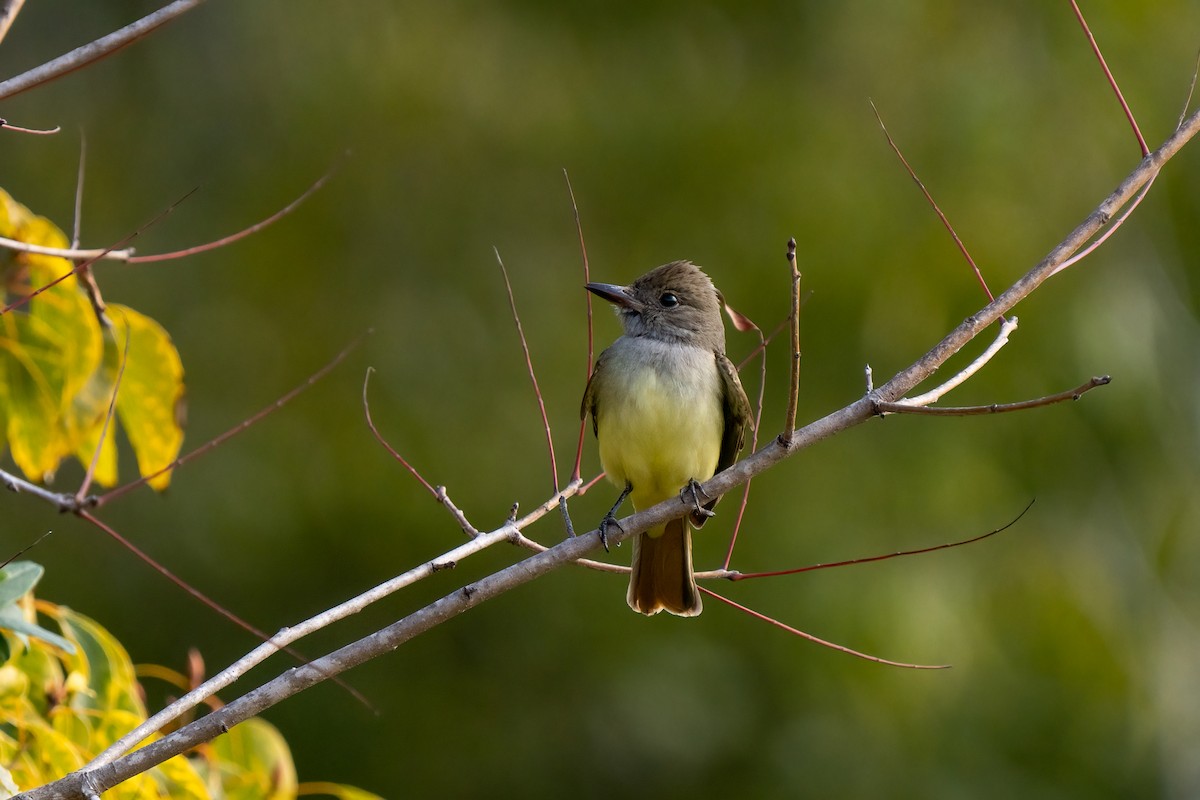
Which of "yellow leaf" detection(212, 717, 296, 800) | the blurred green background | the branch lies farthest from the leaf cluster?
the blurred green background

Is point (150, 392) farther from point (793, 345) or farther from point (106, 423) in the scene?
point (793, 345)

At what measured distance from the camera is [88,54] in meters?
2.11

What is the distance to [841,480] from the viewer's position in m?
8.12

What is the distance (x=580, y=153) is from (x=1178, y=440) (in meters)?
3.92

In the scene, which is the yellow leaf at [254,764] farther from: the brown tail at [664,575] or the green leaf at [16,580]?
the brown tail at [664,575]

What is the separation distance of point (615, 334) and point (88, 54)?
615cm

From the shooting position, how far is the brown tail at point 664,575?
13.8ft

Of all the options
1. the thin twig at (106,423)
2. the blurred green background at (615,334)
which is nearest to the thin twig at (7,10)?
the thin twig at (106,423)

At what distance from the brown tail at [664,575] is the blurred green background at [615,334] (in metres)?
3.00

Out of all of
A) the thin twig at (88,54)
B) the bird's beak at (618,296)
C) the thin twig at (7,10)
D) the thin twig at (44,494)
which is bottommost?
the bird's beak at (618,296)

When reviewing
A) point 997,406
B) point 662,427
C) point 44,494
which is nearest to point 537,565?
point 997,406

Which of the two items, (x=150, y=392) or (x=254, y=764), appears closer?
(x=254, y=764)

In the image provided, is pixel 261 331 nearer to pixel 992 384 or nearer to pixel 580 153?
pixel 580 153

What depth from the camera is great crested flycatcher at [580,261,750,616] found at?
13.6 ft
